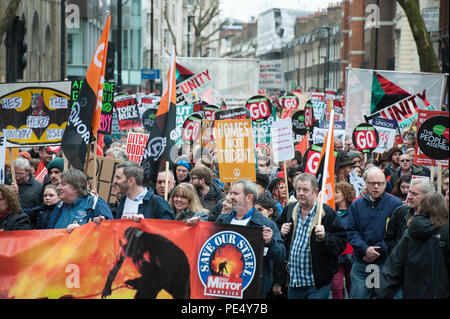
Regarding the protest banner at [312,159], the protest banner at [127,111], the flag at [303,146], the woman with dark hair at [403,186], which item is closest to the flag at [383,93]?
the flag at [303,146]

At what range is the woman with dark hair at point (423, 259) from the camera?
18.5 feet

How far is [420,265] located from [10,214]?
3.64 meters

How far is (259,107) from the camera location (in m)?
15.5

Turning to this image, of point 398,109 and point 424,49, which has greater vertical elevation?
point 424,49

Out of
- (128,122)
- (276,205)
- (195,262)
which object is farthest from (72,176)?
(128,122)

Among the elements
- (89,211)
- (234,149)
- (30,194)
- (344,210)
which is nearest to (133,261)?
(89,211)

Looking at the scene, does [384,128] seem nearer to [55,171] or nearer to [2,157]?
[55,171]

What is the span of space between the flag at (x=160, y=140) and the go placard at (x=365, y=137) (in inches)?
248

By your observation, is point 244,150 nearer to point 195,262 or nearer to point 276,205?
A: point 276,205

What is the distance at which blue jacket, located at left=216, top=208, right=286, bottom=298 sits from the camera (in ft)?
22.3

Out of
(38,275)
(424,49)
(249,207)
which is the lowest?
(38,275)

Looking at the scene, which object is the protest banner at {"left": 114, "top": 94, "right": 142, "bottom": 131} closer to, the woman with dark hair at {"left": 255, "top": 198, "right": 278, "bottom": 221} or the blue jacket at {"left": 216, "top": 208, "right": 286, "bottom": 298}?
the woman with dark hair at {"left": 255, "top": 198, "right": 278, "bottom": 221}

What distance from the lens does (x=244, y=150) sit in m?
10.0

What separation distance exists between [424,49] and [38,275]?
11968 mm
